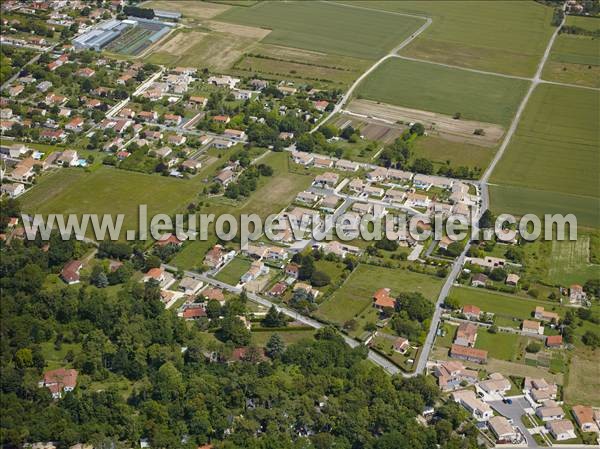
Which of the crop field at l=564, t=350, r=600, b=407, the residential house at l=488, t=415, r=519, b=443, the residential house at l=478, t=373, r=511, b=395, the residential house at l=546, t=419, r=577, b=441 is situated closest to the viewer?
the residential house at l=488, t=415, r=519, b=443

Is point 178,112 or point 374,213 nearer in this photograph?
point 374,213

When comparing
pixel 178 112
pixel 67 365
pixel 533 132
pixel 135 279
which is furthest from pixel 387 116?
pixel 67 365

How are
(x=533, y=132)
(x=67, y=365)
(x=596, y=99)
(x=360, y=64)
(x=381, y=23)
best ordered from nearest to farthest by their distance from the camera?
(x=67, y=365)
(x=533, y=132)
(x=596, y=99)
(x=360, y=64)
(x=381, y=23)

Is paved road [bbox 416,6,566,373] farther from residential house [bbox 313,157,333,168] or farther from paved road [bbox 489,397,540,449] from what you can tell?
residential house [bbox 313,157,333,168]

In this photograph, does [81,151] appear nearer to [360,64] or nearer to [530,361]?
[360,64]

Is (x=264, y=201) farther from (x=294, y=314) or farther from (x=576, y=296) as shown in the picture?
(x=576, y=296)

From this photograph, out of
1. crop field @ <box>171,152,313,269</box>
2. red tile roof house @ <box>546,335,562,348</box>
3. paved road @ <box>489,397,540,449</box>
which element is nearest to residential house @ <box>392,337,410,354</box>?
paved road @ <box>489,397,540,449</box>

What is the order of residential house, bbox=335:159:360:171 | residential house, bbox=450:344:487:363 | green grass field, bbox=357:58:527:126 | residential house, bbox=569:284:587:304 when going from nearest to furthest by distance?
residential house, bbox=450:344:487:363
residential house, bbox=569:284:587:304
residential house, bbox=335:159:360:171
green grass field, bbox=357:58:527:126

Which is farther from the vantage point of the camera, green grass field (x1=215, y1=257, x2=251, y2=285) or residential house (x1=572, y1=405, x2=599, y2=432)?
green grass field (x1=215, y1=257, x2=251, y2=285)

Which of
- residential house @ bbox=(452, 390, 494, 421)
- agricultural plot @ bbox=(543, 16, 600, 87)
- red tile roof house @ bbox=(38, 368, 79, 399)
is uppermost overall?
red tile roof house @ bbox=(38, 368, 79, 399)
